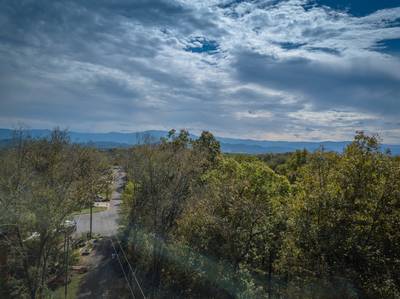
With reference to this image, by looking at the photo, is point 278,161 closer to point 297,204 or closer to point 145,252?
point 145,252

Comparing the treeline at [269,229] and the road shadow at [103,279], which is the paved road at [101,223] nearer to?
the road shadow at [103,279]

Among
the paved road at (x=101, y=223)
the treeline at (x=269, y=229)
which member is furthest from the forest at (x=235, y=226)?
the paved road at (x=101, y=223)

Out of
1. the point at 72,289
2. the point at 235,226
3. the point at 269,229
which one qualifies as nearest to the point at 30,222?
the point at 72,289

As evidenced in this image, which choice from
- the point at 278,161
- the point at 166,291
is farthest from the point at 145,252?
the point at 278,161

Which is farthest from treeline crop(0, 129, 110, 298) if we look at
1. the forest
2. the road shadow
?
the road shadow

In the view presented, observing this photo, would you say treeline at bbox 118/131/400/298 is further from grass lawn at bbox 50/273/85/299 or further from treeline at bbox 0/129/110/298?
treeline at bbox 0/129/110/298

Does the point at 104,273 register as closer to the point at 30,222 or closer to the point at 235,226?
the point at 30,222
